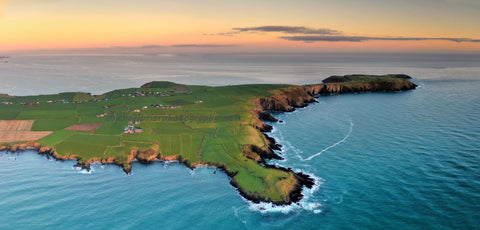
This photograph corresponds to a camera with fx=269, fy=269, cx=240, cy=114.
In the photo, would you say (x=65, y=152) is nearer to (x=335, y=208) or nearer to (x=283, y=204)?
(x=283, y=204)

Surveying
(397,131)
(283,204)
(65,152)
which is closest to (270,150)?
(283,204)

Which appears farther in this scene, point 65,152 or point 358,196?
point 65,152

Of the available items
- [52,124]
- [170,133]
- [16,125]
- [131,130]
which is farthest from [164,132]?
[16,125]

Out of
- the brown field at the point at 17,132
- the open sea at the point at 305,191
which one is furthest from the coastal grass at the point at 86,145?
the brown field at the point at 17,132

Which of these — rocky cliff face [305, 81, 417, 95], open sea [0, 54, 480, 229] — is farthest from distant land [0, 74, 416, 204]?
rocky cliff face [305, 81, 417, 95]

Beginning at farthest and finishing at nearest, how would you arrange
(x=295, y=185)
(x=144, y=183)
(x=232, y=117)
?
1. (x=232, y=117)
2. (x=144, y=183)
3. (x=295, y=185)

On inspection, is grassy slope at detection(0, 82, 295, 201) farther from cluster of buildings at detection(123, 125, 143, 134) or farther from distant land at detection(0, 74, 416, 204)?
cluster of buildings at detection(123, 125, 143, 134)
